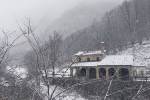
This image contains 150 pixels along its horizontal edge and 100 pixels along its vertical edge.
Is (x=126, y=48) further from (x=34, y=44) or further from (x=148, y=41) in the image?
(x=34, y=44)

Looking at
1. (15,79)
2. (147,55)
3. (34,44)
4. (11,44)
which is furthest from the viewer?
(147,55)

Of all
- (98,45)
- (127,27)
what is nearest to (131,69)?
(98,45)

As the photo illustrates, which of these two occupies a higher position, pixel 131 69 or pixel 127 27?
pixel 127 27

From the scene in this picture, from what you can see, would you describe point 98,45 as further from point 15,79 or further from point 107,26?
point 15,79

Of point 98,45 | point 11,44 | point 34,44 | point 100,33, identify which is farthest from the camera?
point 100,33

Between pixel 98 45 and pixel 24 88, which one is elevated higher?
pixel 98 45

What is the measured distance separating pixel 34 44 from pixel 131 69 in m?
25.1

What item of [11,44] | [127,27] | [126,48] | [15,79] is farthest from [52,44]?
[127,27]

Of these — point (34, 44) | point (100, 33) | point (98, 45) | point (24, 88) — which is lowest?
point (24, 88)

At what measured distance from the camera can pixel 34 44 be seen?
410 cm

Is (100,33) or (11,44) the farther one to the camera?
(100,33)

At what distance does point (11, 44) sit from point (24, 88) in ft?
3.61

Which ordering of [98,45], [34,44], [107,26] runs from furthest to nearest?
1. [107,26]
2. [98,45]
3. [34,44]

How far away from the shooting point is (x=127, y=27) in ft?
216
